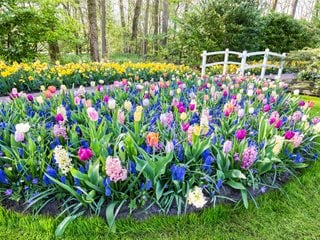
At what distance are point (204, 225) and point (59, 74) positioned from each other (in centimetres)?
479

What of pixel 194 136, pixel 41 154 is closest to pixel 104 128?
pixel 41 154

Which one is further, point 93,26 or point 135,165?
point 93,26

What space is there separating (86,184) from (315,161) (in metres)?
2.25

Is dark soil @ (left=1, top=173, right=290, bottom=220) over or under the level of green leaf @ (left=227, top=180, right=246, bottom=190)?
under

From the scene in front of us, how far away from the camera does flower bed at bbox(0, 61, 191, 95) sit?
540 cm

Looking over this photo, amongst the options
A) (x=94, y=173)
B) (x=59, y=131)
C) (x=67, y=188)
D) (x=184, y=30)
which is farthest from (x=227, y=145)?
(x=184, y=30)

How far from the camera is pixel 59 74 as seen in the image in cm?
567

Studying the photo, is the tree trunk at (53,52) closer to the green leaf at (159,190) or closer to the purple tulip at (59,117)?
the purple tulip at (59,117)

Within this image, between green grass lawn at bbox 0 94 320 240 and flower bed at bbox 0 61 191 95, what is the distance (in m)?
3.12

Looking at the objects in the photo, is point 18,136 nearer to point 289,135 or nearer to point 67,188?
point 67,188

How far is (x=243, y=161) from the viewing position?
6.61 ft

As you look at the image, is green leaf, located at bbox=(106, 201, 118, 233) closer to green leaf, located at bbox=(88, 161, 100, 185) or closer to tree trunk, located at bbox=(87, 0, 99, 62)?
green leaf, located at bbox=(88, 161, 100, 185)

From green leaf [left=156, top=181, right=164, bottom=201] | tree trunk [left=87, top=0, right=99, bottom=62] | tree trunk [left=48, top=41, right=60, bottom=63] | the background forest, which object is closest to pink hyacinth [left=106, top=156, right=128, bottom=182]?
green leaf [left=156, top=181, right=164, bottom=201]

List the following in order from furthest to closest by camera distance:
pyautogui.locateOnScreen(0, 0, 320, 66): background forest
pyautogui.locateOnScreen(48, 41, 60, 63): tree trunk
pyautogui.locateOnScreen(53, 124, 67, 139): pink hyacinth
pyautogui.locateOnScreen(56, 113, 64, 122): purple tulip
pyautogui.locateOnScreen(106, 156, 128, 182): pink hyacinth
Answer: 1. pyautogui.locateOnScreen(48, 41, 60, 63): tree trunk
2. pyautogui.locateOnScreen(0, 0, 320, 66): background forest
3. pyautogui.locateOnScreen(56, 113, 64, 122): purple tulip
4. pyautogui.locateOnScreen(53, 124, 67, 139): pink hyacinth
5. pyautogui.locateOnScreen(106, 156, 128, 182): pink hyacinth
